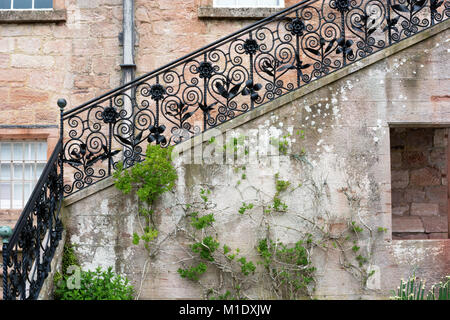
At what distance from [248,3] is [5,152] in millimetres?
4041

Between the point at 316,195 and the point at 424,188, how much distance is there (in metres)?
3.67

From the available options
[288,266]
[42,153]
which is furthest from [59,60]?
[288,266]

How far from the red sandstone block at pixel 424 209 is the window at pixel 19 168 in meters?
5.61

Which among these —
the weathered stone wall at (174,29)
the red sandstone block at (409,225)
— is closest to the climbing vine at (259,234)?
the weathered stone wall at (174,29)

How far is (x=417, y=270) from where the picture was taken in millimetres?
5711

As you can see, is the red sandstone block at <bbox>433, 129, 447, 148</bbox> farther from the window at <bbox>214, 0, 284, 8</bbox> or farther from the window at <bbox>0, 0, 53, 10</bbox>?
the window at <bbox>0, 0, 53, 10</bbox>

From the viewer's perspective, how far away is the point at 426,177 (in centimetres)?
870

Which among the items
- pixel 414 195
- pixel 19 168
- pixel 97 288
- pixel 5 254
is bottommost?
pixel 97 288

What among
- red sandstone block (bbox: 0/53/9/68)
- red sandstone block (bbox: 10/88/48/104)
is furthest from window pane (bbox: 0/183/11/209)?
red sandstone block (bbox: 0/53/9/68)

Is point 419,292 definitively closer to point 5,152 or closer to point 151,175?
point 151,175

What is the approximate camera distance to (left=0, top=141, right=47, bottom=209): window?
7.68m

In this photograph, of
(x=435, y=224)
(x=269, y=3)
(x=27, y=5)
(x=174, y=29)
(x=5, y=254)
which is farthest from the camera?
(x=435, y=224)
